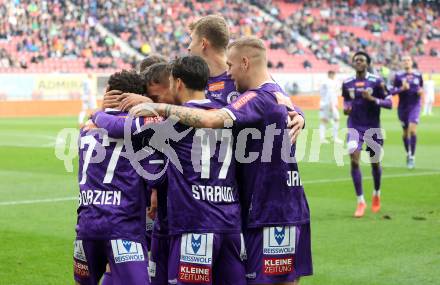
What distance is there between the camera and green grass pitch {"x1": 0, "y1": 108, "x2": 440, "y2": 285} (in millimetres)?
8203

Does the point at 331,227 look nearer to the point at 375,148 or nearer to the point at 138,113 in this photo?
the point at 375,148

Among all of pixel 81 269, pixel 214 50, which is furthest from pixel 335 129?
pixel 81 269

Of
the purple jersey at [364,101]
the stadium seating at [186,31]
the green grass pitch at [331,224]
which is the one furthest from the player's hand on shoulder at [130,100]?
the stadium seating at [186,31]

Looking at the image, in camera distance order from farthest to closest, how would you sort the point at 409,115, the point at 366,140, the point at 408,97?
1. the point at 408,97
2. the point at 409,115
3. the point at 366,140

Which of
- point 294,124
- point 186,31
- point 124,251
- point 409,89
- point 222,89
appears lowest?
point 186,31

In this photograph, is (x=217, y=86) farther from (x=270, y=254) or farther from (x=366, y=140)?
(x=366, y=140)

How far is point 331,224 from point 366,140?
2.09 meters

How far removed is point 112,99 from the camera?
5523mm

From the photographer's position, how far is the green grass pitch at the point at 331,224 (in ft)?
26.9

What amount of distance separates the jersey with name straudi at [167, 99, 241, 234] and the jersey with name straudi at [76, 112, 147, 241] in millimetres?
259

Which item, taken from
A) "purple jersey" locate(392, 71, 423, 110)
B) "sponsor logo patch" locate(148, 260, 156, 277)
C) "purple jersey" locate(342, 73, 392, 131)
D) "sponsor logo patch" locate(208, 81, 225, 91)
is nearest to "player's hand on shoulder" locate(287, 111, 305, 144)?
"sponsor logo patch" locate(208, 81, 225, 91)

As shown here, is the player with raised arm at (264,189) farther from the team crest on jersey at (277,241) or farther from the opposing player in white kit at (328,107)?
the opposing player in white kit at (328,107)

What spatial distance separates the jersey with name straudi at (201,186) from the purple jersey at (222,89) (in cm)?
84

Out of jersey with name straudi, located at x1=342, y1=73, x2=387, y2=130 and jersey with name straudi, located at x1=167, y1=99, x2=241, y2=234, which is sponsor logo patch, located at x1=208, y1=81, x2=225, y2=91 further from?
jersey with name straudi, located at x1=342, y1=73, x2=387, y2=130
